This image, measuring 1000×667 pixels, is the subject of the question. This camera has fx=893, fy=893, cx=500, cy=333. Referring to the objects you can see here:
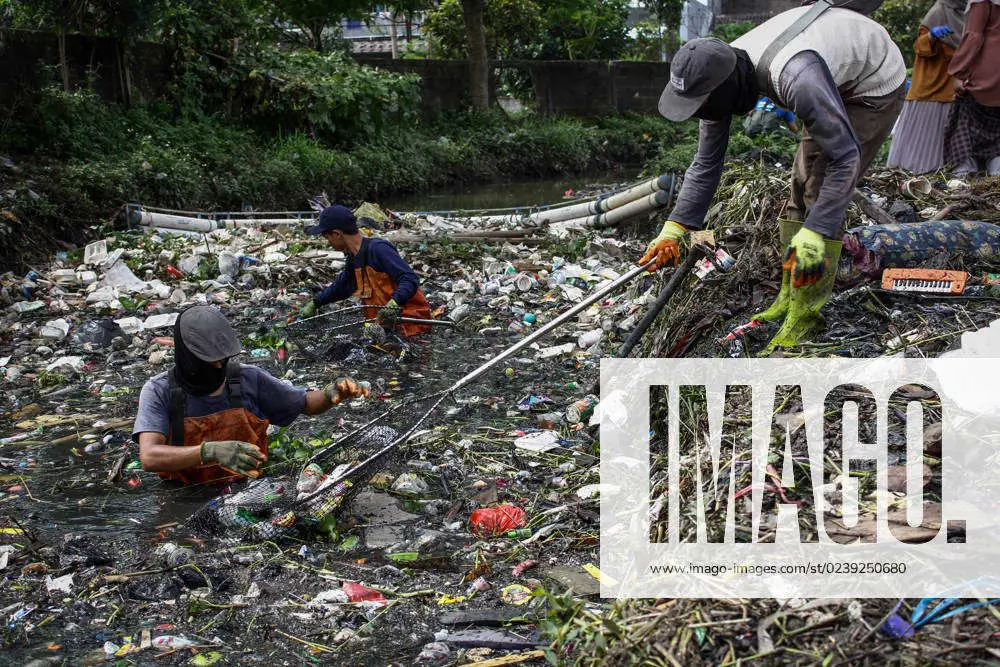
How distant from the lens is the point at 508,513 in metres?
3.57

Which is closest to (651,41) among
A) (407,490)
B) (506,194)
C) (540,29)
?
(540,29)

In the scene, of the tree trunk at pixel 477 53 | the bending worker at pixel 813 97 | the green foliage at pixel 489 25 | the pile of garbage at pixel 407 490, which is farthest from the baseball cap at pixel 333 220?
the green foliage at pixel 489 25

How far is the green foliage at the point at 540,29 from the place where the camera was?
61.6ft

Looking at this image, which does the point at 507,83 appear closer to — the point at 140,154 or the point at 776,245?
the point at 140,154

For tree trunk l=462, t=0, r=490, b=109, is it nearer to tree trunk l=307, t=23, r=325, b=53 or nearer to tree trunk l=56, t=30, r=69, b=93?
tree trunk l=307, t=23, r=325, b=53

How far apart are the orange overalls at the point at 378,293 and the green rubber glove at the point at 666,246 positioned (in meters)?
2.46

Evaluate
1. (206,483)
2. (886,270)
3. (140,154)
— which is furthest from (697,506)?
(140,154)

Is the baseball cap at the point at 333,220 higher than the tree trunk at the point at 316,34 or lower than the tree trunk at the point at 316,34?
lower

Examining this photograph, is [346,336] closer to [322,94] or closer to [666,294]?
[666,294]

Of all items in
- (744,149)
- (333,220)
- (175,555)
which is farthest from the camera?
(744,149)

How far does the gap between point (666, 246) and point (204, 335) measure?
2.03 m

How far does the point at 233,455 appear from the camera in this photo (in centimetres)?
345

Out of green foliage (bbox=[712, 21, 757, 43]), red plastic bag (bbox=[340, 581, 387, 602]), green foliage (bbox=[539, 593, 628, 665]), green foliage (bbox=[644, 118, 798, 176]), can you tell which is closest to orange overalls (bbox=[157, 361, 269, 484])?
red plastic bag (bbox=[340, 581, 387, 602])

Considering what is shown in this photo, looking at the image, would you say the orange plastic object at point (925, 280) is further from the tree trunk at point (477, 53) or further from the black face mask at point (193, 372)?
the tree trunk at point (477, 53)
